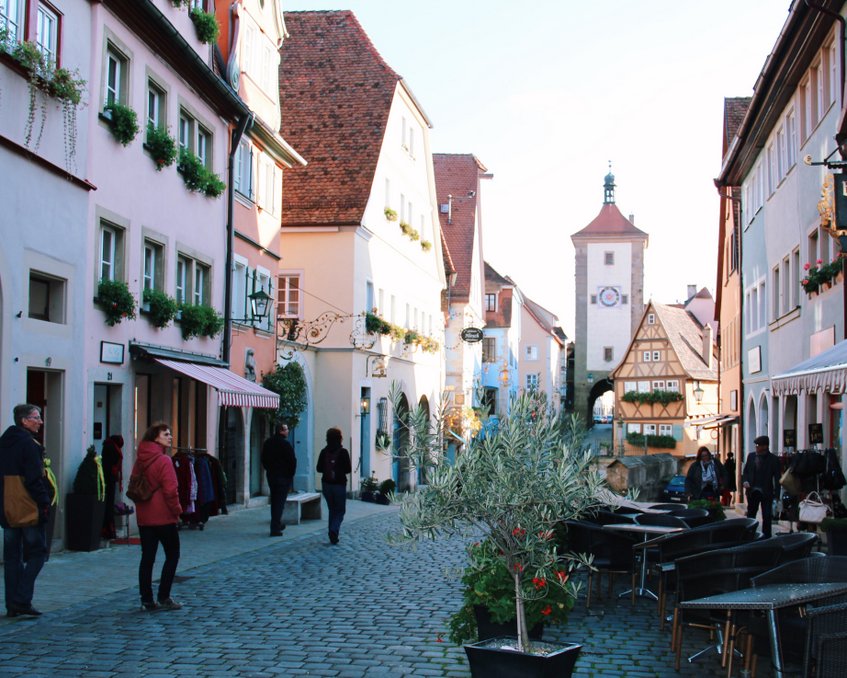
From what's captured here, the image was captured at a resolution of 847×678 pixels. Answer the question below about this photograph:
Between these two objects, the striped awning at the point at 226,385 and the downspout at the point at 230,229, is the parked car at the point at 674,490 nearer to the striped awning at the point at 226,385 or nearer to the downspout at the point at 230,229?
the downspout at the point at 230,229

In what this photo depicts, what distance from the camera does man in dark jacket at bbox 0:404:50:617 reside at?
877 centimetres

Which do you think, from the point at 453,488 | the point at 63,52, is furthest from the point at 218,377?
the point at 453,488

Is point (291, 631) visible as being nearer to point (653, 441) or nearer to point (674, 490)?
point (674, 490)

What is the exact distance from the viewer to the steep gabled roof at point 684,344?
6562 cm

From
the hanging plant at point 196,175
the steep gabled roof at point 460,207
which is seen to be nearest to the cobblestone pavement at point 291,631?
the hanging plant at point 196,175

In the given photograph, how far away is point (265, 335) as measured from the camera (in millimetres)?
23969

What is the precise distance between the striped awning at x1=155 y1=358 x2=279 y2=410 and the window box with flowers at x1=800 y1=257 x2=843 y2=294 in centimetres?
945

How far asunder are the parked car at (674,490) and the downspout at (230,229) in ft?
56.9

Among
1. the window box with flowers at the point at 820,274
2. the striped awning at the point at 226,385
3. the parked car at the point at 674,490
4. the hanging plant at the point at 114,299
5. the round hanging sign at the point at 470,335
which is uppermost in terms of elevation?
the round hanging sign at the point at 470,335

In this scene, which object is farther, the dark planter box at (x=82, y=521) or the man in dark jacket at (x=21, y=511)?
the dark planter box at (x=82, y=521)

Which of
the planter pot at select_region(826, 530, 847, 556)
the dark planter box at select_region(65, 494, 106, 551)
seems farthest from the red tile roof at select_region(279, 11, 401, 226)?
the planter pot at select_region(826, 530, 847, 556)

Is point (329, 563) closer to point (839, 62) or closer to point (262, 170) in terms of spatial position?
point (839, 62)

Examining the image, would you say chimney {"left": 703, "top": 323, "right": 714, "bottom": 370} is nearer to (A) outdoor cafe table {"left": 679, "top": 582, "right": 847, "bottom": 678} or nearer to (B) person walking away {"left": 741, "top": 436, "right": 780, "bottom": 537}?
(B) person walking away {"left": 741, "top": 436, "right": 780, "bottom": 537}

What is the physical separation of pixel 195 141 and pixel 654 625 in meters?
13.3
